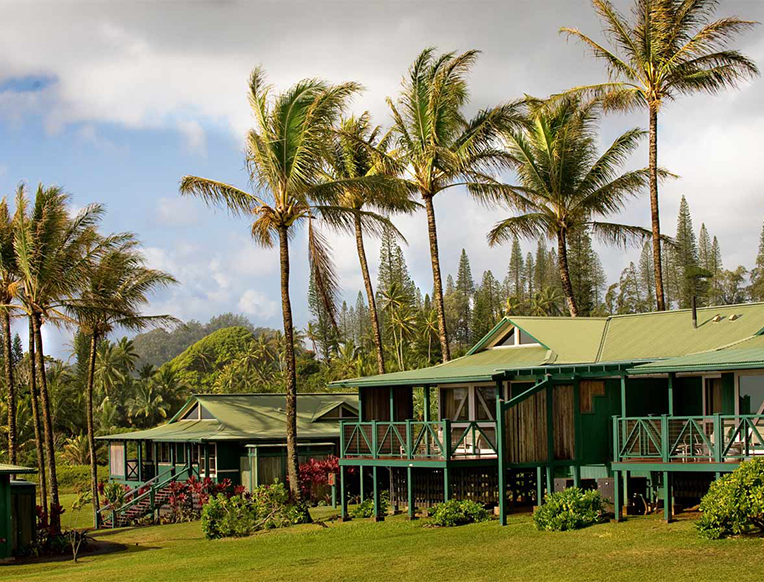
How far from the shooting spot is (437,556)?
19.0 meters

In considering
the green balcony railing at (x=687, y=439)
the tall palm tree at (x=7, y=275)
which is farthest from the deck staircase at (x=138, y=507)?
the green balcony railing at (x=687, y=439)

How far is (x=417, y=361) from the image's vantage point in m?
89.0

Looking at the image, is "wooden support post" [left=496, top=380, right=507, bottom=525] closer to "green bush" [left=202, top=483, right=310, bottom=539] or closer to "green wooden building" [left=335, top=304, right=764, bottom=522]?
"green wooden building" [left=335, top=304, right=764, bottom=522]

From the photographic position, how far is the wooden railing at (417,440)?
24.6 metres

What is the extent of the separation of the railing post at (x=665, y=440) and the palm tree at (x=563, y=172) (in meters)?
14.1

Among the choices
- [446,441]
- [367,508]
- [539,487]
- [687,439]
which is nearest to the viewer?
[687,439]

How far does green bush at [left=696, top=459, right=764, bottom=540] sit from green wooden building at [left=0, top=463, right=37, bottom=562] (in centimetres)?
1744

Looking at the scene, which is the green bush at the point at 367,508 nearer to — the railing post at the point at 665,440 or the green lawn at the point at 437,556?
the green lawn at the point at 437,556

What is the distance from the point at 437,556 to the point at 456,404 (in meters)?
8.98

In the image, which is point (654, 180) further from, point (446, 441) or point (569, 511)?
point (569, 511)

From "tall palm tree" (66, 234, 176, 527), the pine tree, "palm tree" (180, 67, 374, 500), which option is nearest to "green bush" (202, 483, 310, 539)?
"palm tree" (180, 67, 374, 500)

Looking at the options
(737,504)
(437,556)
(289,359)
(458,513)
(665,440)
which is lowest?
(437,556)

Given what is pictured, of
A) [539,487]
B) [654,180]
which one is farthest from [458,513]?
[654,180]

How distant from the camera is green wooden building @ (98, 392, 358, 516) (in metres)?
36.9
